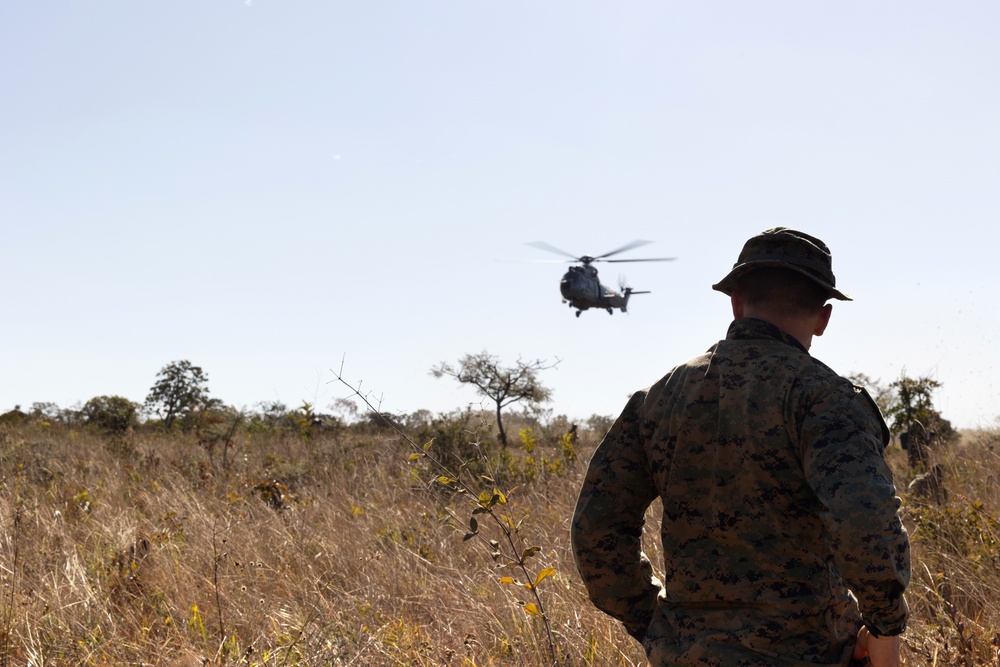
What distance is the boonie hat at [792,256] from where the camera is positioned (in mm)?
2303

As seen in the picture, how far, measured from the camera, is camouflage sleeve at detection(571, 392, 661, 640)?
240 centimetres

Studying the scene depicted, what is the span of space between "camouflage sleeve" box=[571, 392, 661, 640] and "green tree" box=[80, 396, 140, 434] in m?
17.8

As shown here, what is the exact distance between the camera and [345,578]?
16.6 ft

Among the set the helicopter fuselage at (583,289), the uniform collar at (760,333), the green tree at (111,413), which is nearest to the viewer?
the uniform collar at (760,333)

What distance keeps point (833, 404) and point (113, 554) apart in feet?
17.4

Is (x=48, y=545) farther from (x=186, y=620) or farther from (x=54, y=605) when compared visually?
(x=186, y=620)

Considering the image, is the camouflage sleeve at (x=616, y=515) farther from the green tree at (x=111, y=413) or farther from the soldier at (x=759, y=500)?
the green tree at (x=111, y=413)

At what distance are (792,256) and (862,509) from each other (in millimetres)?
761

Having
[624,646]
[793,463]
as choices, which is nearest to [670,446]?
[793,463]

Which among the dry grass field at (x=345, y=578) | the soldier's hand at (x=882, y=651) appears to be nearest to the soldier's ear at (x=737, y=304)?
the soldier's hand at (x=882, y=651)

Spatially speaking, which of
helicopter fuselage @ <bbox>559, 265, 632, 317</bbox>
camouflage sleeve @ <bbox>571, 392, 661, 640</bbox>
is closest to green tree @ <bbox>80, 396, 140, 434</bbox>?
helicopter fuselage @ <bbox>559, 265, 632, 317</bbox>

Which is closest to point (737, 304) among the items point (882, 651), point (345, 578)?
point (882, 651)

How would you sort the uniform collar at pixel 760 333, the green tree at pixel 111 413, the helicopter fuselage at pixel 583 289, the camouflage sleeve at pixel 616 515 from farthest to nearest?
the helicopter fuselage at pixel 583 289
the green tree at pixel 111 413
the camouflage sleeve at pixel 616 515
the uniform collar at pixel 760 333

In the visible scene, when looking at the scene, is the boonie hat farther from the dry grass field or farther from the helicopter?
the helicopter
